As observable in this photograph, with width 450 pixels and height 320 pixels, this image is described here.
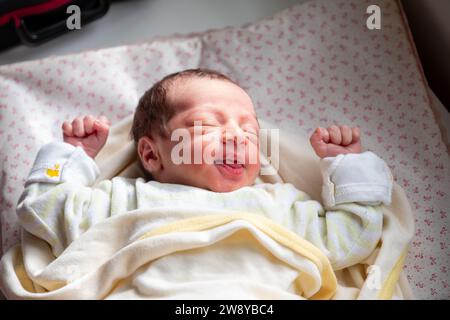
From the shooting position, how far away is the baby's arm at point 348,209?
1191mm

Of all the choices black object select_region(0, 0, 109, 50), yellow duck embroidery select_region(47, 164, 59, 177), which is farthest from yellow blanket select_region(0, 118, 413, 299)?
black object select_region(0, 0, 109, 50)

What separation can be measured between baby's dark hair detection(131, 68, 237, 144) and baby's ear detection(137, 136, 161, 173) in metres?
0.02

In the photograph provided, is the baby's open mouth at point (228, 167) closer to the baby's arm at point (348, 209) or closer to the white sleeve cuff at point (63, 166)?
the baby's arm at point (348, 209)

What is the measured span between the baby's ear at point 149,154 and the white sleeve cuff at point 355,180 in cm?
33

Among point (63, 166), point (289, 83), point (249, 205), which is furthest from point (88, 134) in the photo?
point (289, 83)

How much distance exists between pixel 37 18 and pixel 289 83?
679 millimetres

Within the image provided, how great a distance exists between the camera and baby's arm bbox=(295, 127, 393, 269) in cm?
119

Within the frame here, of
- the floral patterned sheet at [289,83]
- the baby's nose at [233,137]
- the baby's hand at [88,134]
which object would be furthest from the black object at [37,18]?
the baby's nose at [233,137]

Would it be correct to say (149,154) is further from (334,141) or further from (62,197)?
(334,141)

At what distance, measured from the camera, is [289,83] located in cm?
158

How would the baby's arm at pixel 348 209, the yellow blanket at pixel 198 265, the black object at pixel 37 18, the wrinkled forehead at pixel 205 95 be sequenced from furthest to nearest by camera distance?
the black object at pixel 37 18 → the wrinkled forehead at pixel 205 95 → the baby's arm at pixel 348 209 → the yellow blanket at pixel 198 265

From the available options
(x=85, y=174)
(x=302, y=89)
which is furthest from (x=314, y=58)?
(x=85, y=174)

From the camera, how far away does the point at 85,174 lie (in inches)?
51.8
